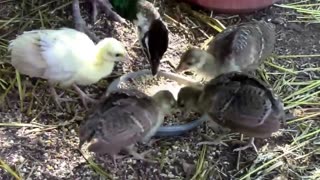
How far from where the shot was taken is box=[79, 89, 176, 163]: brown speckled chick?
250cm

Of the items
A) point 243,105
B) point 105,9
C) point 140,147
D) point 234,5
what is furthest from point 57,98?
point 234,5

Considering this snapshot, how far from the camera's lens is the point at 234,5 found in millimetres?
3439

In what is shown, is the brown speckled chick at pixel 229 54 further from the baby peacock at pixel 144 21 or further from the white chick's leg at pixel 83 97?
the white chick's leg at pixel 83 97

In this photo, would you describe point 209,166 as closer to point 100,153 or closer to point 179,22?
Result: point 100,153

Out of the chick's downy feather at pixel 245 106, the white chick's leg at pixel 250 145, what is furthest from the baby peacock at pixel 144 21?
the white chick's leg at pixel 250 145

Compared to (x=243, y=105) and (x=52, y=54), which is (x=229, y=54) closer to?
(x=243, y=105)

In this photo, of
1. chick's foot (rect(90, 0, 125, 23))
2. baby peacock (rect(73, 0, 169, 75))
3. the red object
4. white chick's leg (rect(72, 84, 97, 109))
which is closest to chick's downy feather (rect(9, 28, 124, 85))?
white chick's leg (rect(72, 84, 97, 109))

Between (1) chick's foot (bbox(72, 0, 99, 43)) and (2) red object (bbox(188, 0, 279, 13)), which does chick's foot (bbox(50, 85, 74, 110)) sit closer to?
(1) chick's foot (bbox(72, 0, 99, 43))

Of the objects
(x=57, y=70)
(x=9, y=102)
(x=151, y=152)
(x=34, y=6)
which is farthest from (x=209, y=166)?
(x=34, y=6)

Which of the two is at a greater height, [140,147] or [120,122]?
[120,122]

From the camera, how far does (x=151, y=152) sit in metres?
2.78

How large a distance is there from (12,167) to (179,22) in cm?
120

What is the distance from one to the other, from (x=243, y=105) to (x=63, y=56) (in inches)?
28.7

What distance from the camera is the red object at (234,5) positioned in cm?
343
